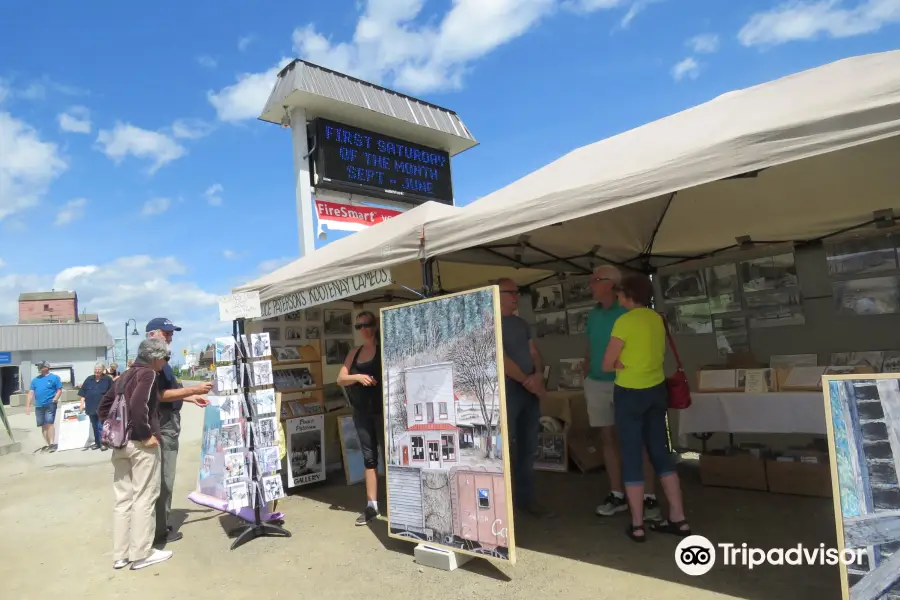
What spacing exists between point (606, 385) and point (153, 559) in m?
3.66

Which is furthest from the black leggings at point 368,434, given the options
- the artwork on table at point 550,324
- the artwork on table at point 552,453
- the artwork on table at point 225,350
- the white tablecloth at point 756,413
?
the artwork on table at point 550,324

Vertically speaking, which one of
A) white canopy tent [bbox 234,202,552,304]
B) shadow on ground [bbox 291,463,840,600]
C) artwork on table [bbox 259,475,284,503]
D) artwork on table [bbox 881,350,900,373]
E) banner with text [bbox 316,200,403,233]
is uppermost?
banner with text [bbox 316,200,403,233]

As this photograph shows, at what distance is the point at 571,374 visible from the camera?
272 inches

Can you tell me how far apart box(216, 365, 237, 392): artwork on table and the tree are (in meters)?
2.14

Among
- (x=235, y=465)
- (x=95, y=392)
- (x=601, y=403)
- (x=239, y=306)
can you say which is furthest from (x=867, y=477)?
(x=95, y=392)

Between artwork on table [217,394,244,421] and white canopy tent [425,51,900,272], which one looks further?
artwork on table [217,394,244,421]

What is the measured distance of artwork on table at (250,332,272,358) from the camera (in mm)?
4848

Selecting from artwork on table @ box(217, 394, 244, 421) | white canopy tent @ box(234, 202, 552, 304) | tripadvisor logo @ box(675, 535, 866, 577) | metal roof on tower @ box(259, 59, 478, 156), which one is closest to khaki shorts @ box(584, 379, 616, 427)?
tripadvisor logo @ box(675, 535, 866, 577)

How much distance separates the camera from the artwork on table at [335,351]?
6.89 metres

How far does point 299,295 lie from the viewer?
5141mm

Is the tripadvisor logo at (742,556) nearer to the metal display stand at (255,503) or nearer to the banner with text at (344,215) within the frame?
the metal display stand at (255,503)

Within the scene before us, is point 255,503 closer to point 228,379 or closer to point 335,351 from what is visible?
point 228,379

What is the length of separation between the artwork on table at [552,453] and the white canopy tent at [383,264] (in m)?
1.87

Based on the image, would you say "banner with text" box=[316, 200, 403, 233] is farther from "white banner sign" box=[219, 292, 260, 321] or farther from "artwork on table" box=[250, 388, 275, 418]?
"artwork on table" box=[250, 388, 275, 418]
